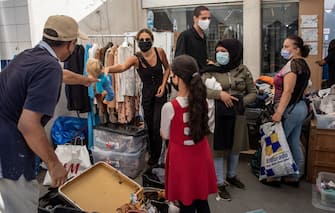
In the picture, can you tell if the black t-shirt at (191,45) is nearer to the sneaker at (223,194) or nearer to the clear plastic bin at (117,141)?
the clear plastic bin at (117,141)

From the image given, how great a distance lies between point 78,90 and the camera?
3430 millimetres

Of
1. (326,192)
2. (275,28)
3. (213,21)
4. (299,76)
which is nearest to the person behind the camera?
(326,192)

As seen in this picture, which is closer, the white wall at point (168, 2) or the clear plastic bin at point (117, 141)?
the clear plastic bin at point (117, 141)

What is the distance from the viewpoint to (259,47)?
4418mm

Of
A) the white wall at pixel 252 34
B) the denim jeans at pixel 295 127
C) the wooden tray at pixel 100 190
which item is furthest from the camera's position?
the white wall at pixel 252 34

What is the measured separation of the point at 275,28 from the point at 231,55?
2105mm

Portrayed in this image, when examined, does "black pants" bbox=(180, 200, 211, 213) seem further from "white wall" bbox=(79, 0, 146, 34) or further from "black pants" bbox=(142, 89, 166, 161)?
"white wall" bbox=(79, 0, 146, 34)

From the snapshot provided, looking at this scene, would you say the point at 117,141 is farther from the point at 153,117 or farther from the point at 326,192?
the point at 326,192

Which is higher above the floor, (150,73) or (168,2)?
(168,2)

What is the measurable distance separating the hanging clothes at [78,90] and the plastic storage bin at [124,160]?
51 centimetres

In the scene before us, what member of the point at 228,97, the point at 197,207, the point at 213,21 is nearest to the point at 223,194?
the point at 197,207

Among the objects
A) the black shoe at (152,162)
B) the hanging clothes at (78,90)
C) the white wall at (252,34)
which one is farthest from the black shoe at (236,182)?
the white wall at (252,34)

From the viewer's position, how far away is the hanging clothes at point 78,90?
339 centimetres

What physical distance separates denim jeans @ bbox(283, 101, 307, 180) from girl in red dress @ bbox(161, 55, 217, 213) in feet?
3.91
